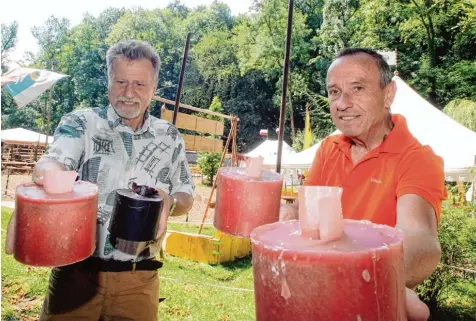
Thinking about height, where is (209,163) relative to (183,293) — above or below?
above

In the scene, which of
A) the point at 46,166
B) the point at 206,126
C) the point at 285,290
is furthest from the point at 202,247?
the point at 285,290

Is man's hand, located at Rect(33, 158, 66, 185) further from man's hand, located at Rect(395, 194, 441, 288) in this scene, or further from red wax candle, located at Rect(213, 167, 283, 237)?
man's hand, located at Rect(395, 194, 441, 288)

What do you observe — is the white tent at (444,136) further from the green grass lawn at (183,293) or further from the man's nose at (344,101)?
the man's nose at (344,101)

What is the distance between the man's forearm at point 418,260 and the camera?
1054mm

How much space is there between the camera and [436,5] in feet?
79.5

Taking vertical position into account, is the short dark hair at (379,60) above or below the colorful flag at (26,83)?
below

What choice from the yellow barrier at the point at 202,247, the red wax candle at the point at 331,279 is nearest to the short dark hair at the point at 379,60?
the red wax candle at the point at 331,279

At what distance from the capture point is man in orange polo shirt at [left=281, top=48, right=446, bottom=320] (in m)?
1.32

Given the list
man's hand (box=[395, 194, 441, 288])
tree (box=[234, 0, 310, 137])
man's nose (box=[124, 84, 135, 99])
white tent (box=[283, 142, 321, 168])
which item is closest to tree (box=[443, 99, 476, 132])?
white tent (box=[283, 142, 321, 168])

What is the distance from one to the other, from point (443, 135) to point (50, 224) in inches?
383

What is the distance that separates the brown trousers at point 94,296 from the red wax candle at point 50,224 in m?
0.85

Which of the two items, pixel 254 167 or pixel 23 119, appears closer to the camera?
pixel 254 167

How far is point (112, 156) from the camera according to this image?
228 cm

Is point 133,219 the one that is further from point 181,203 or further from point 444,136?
point 444,136
